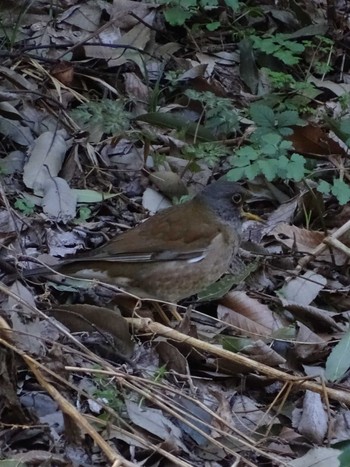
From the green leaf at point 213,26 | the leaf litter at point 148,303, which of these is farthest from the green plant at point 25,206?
the green leaf at point 213,26

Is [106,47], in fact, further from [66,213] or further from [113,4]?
[66,213]

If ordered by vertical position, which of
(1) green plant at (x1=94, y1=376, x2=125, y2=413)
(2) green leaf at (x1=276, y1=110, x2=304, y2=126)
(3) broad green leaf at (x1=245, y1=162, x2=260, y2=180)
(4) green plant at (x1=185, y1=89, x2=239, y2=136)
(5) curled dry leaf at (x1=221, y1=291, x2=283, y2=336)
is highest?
(1) green plant at (x1=94, y1=376, x2=125, y2=413)

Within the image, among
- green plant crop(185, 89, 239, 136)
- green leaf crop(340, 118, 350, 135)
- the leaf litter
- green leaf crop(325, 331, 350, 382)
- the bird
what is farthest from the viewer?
green plant crop(185, 89, 239, 136)

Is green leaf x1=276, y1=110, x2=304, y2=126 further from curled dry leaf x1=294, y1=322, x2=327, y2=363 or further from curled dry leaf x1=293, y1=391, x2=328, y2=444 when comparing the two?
curled dry leaf x1=293, y1=391, x2=328, y2=444

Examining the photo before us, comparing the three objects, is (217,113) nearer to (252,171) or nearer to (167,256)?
(252,171)

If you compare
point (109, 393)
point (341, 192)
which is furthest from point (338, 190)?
point (109, 393)

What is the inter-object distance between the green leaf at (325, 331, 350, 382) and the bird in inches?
37.1

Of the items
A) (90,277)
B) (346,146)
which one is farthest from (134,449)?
(346,146)

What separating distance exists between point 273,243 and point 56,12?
283cm

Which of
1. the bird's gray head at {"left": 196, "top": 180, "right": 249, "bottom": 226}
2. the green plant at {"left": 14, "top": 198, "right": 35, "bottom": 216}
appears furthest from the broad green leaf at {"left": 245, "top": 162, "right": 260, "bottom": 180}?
the green plant at {"left": 14, "top": 198, "right": 35, "bottom": 216}

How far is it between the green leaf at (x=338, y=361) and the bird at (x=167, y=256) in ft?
3.09

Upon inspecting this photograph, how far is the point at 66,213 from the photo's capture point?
6199mm

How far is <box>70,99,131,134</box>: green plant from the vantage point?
6.89 metres

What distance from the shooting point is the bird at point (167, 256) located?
5625 mm
